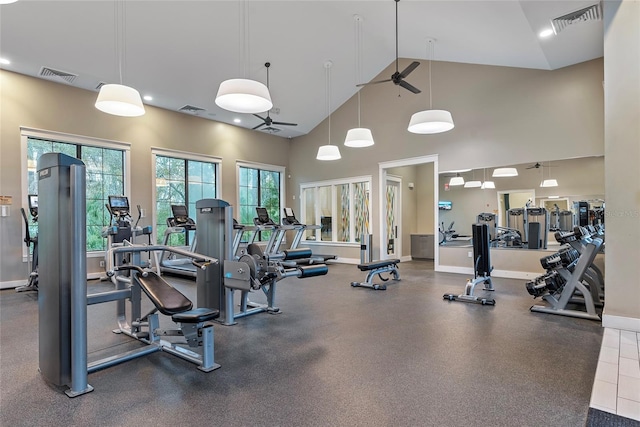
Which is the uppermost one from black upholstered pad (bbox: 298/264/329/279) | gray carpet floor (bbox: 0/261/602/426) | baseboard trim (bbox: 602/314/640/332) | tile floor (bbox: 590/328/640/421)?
black upholstered pad (bbox: 298/264/329/279)

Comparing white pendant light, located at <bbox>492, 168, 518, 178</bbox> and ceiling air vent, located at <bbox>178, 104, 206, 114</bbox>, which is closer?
white pendant light, located at <bbox>492, 168, 518, 178</bbox>

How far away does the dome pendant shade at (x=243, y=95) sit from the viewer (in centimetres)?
384

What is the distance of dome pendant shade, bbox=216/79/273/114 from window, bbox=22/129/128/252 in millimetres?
4262

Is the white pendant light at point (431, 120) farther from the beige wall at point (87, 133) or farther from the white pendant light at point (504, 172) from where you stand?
the beige wall at point (87, 133)

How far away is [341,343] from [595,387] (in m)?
1.95

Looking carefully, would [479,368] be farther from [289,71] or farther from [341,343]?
[289,71]

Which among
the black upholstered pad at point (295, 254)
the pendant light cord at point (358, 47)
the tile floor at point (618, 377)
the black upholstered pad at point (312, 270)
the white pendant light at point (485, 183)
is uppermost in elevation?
the pendant light cord at point (358, 47)

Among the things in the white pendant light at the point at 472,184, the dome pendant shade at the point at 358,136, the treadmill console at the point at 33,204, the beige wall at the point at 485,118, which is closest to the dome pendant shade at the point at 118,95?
the treadmill console at the point at 33,204

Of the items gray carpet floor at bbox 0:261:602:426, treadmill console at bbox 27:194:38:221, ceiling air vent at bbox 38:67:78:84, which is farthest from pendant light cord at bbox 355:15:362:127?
treadmill console at bbox 27:194:38:221

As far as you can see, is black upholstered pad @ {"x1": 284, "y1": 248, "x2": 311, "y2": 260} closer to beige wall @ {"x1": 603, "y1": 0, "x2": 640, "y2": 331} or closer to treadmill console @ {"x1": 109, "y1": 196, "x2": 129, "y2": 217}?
beige wall @ {"x1": 603, "y1": 0, "x2": 640, "y2": 331}

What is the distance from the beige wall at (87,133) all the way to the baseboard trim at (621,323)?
26.9ft

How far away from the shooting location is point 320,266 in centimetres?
407

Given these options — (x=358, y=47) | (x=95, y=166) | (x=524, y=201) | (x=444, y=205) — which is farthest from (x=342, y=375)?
(x=95, y=166)

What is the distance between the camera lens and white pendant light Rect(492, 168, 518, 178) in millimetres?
6734
